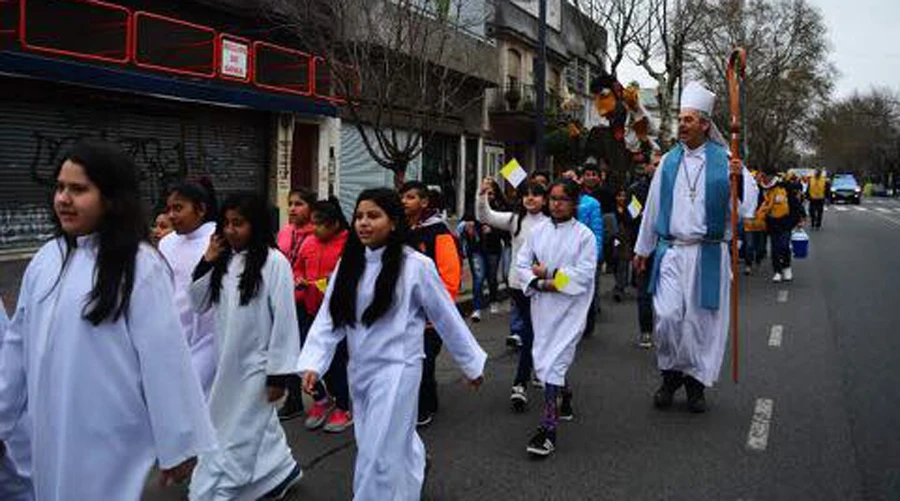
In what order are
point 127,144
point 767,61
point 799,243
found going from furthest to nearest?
point 767,61 < point 799,243 < point 127,144

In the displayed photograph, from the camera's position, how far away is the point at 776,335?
9516 millimetres

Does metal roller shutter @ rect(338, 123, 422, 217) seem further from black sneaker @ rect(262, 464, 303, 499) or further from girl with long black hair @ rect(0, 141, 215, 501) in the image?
girl with long black hair @ rect(0, 141, 215, 501)

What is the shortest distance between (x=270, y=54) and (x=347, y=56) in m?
3.59

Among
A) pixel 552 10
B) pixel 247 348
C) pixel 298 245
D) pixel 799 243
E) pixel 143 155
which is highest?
pixel 552 10

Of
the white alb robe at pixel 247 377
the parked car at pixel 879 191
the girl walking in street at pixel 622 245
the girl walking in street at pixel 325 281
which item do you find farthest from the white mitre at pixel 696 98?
the parked car at pixel 879 191

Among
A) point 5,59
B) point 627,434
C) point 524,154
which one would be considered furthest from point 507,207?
point 524,154

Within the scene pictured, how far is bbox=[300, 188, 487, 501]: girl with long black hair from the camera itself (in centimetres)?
400

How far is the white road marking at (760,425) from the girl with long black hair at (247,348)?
2883mm

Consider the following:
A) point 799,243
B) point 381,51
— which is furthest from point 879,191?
point 381,51

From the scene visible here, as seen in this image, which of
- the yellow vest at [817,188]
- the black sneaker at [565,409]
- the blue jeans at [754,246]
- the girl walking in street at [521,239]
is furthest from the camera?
the yellow vest at [817,188]

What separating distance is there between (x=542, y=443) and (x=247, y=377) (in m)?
1.87

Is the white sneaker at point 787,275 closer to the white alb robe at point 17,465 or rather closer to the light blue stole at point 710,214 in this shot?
the light blue stole at point 710,214

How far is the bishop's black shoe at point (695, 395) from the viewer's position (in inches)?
253

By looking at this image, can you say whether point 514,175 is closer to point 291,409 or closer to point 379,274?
point 291,409
